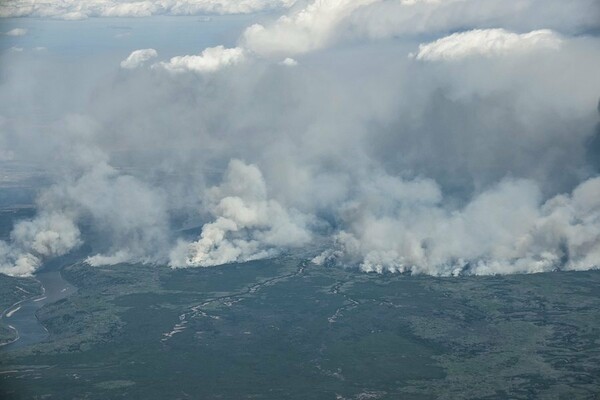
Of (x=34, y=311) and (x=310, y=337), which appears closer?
(x=310, y=337)

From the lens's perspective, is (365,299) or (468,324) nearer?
(468,324)

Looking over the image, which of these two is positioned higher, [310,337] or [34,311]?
[310,337]

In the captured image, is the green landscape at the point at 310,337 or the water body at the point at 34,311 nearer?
the green landscape at the point at 310,337

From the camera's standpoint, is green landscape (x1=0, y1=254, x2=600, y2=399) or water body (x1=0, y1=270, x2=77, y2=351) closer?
green landscape (x1=0, y1=254, x2=600, y2=399)

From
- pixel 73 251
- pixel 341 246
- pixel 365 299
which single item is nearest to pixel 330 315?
pixel 365 299

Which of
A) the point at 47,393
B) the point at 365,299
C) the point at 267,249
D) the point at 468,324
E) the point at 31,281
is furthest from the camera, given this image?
the point at 267,249

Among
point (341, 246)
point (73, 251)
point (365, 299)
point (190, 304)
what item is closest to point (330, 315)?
point (365, 299)

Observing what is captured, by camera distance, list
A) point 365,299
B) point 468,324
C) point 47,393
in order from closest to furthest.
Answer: point 47,393, point 468,324, point 365,299

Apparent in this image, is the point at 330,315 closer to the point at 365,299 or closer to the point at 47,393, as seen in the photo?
the point at 365,299
